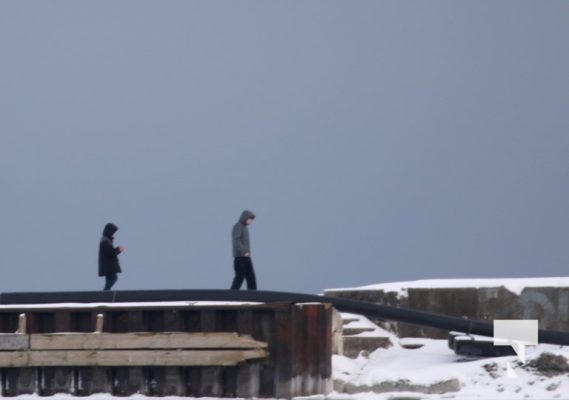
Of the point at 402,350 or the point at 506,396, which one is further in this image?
the point at 402,350

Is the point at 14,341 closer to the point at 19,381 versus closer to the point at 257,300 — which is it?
the point at 19,381

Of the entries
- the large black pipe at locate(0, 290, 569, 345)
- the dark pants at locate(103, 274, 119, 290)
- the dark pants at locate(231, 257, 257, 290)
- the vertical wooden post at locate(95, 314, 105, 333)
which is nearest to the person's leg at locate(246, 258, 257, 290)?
the dark pants at locate(231, 257, 257, 290)

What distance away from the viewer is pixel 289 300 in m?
29.9

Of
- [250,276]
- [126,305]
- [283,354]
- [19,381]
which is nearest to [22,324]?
[19,381]

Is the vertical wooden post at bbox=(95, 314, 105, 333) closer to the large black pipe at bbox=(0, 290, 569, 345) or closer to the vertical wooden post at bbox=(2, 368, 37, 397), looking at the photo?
the large black pipe at bbox=(0, 290, 569, 345)

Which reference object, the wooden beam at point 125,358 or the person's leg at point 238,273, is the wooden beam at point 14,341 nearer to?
the wooden beam at point 125,358

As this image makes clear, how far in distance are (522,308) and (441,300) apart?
1502 mm

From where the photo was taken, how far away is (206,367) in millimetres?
29516

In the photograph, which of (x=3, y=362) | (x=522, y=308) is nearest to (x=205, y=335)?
(x=3, y=362)

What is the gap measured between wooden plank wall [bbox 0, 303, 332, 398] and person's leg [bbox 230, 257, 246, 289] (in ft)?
9.11

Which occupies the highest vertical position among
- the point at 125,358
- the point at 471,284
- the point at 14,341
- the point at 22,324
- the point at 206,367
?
the point at 471,284

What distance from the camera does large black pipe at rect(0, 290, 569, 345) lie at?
30.3 meters

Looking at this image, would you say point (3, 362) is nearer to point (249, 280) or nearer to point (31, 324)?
point (31, 324)

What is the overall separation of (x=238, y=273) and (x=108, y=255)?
241 centimetres
